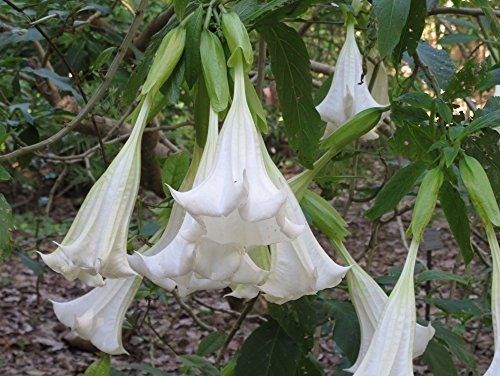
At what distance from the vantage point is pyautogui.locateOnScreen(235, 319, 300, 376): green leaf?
136 cm

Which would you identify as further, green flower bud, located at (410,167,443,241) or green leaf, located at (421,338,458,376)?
green leaf, located at (421,338,458,376)

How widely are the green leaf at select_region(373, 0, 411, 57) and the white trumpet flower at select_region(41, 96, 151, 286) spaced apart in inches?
11.5

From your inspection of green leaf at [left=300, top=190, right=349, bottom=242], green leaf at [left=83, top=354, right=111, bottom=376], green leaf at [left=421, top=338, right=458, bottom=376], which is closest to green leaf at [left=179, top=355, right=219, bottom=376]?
green leaf at [left=83, top=354, right=111, bottom=376]

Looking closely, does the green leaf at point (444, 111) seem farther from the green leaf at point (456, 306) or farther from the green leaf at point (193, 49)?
the green leaf at point (456, 306)

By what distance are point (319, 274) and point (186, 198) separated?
8.0 inches

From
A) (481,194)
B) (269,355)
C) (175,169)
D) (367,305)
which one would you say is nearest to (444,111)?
(481,194)

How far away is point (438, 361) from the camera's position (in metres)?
1.41

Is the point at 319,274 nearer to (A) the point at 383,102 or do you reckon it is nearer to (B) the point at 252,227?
(B) the point at 252,227

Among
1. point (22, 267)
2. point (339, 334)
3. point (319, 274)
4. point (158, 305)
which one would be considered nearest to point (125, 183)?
point (319, 274)

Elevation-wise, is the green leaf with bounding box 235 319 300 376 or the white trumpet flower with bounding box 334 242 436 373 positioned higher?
the white trumpet flower with bounding box 334 242 436 373

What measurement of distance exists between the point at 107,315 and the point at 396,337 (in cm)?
44

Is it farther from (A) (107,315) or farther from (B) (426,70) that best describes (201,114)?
(B) (426,70)

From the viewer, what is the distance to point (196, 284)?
83 centimetres

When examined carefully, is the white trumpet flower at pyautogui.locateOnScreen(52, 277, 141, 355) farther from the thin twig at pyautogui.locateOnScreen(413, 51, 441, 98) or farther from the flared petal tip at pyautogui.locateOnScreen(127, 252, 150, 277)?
Answer: the thin twig at pyautogui.locateOnScreen(413, 51, 441, 98)
